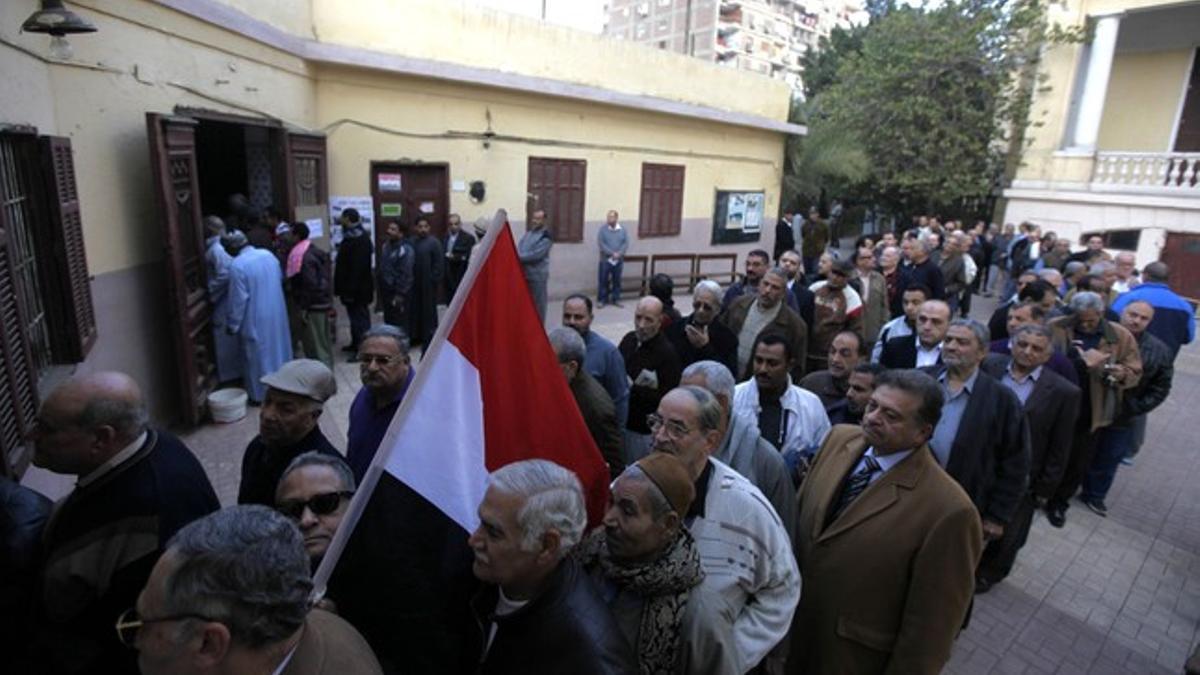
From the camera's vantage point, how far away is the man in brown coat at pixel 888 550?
2.33 m

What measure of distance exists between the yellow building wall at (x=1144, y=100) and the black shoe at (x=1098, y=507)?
52.6 feet

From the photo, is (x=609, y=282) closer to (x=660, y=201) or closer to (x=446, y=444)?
(x=660, y=201)

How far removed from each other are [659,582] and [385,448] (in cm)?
82

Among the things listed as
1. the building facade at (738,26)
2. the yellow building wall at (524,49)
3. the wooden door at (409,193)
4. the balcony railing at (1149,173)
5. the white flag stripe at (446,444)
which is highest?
the building facade at (738,26)

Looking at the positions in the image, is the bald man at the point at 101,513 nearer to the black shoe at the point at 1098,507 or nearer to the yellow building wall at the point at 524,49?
the black shoe at the point at 1098,507

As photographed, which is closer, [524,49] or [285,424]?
[285,424]

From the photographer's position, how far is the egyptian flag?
6.08 ft

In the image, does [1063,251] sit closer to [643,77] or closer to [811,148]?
[643,77]

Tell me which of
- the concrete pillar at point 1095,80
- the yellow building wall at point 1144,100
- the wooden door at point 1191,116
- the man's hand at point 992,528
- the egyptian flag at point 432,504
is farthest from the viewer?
the yellow building wall at point 1144,100

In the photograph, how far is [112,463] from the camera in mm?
2109

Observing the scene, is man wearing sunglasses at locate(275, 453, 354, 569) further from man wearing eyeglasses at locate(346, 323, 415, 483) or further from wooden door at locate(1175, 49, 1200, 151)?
wooden door at locate(1175, 49, 1200, 151)

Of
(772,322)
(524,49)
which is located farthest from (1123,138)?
(772,322)

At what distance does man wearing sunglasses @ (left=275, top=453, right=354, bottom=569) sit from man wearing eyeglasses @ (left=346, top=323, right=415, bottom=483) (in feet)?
3.19

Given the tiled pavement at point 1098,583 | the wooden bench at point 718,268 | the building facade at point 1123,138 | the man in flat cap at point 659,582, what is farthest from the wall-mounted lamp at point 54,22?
the building facade at point 1123,138
